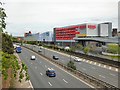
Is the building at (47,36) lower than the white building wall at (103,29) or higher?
lower

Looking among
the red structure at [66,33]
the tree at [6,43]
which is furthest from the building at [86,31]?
the tree at [6,43]

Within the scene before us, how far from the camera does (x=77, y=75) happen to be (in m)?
33.9

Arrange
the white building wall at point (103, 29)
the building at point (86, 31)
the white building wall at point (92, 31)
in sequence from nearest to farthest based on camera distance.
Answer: the building at point (86, 31)
the white building wall at point (92, 31)
the white building wall at point (103, 29)

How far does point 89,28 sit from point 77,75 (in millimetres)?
98865

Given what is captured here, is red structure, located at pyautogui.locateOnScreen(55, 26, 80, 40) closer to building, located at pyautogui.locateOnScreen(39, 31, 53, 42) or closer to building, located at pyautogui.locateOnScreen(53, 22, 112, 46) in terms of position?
building, located at pyautogui.locateOnScreen(53, 22, 112, 46)

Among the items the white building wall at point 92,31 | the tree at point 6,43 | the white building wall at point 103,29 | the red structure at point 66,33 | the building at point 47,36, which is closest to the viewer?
the tree at point 6,43

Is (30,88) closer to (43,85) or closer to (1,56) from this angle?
(43,85)

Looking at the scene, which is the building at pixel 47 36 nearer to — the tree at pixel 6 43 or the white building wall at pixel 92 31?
the white building wall at pixel 92 31

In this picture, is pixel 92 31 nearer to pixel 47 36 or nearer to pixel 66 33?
pixel 66 33

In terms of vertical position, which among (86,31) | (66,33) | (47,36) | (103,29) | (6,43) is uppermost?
(103,29)

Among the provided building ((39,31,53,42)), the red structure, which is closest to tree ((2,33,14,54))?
the red structure

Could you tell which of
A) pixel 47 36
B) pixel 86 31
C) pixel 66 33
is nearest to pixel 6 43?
pixel 86 31

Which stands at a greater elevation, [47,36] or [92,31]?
[92,31]

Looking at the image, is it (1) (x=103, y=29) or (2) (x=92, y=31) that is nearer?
(2) (x=92, y=31)
